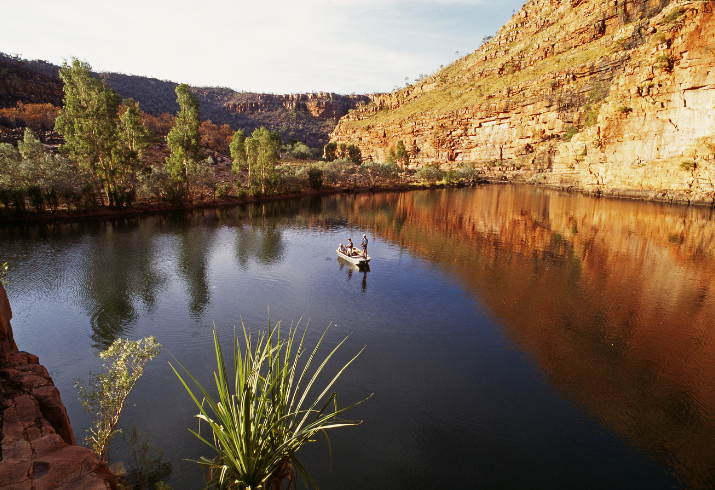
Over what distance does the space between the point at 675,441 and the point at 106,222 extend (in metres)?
35.8

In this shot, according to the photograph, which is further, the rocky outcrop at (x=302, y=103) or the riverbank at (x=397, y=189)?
the rocky outcrop at (x=302, y=103)

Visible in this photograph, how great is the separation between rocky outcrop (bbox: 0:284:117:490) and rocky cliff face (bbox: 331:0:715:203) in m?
56.0

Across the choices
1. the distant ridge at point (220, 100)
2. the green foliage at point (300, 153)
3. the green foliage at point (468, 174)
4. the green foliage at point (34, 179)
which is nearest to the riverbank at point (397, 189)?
the green foliage at point (34, 179)

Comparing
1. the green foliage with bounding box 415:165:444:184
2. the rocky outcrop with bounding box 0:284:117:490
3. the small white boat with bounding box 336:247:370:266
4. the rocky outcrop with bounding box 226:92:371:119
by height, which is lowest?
the small white boat with bounding box 336:247:370:266

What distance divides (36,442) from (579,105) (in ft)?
280

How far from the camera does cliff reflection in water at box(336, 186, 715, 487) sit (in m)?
8.92

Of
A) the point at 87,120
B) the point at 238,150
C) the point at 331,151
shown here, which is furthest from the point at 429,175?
the point at 87,120

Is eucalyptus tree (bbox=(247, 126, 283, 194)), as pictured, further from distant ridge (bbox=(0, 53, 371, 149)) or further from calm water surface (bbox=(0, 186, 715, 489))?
distant ridge (bbox=(0, 53, 371, 149))

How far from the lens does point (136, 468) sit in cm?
708

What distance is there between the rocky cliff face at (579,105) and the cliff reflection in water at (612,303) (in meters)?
13.5

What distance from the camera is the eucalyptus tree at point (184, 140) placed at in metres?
39.2

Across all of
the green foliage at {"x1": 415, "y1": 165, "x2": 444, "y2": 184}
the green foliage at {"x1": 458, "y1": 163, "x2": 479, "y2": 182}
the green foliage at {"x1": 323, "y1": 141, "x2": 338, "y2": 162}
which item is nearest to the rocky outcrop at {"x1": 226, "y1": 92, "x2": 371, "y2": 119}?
the green foliage at {"x1": 323, "y1": 141, "x2": 338, "y2": 162}

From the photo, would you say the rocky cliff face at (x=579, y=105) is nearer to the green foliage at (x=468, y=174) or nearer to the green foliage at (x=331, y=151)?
the green foliage at (x=468, y=174)

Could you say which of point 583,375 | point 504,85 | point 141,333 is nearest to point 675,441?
point 583,375
